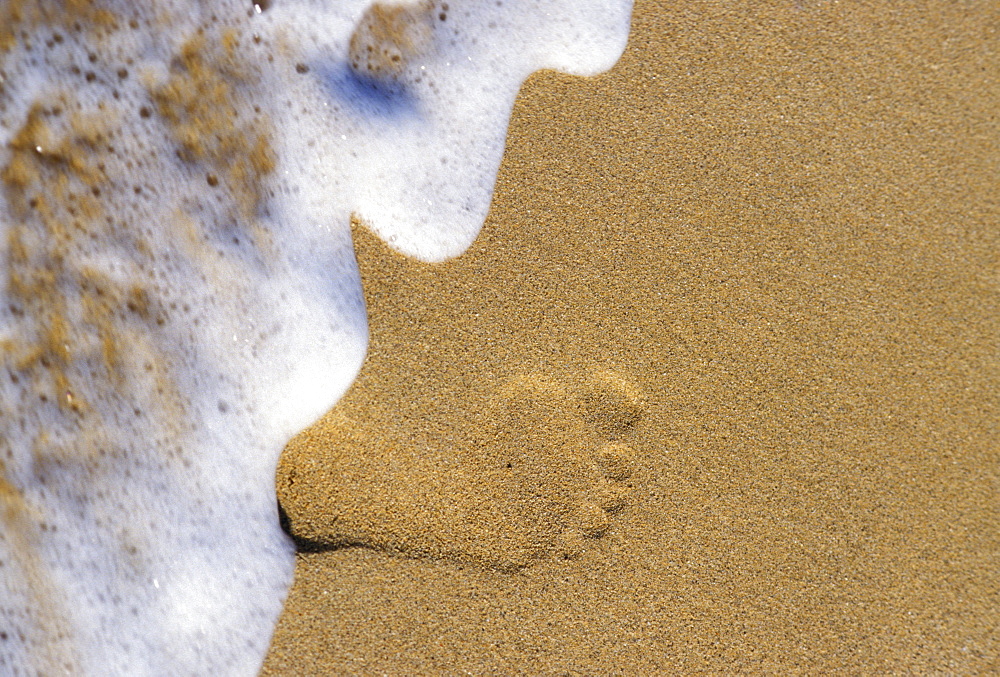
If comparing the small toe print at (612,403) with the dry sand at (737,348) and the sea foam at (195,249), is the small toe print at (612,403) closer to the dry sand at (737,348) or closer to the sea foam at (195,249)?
the dry sand at (737,348)

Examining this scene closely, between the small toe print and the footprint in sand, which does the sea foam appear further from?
the small toe print

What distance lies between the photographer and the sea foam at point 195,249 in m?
1.73

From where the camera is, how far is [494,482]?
1685 mm

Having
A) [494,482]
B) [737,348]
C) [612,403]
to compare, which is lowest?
[494,482]

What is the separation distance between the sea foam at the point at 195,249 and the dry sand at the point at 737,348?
0.48ft

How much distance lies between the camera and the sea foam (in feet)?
5.67

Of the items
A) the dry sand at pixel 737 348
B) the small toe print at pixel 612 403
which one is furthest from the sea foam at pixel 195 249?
the small toe print at pixel 612 403

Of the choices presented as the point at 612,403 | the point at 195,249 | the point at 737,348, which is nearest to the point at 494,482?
the point at 612,403

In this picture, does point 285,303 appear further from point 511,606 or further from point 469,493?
point 511,606

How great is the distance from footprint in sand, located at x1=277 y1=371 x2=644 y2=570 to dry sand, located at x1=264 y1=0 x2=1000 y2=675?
Answer: 39mm

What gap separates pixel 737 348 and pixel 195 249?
1596mm

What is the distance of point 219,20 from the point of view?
185cm

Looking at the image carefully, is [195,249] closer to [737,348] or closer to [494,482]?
[494,482]

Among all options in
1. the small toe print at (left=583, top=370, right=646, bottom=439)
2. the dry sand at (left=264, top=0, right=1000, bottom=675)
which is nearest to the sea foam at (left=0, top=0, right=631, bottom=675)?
the dry sand at (left=264, top=0, right=1000, bottom=675)
